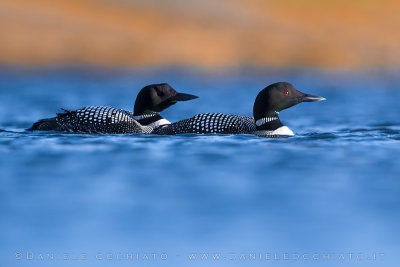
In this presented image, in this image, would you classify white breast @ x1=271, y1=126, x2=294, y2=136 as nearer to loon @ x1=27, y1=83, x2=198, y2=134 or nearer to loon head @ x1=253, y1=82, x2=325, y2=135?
loon head @ x1=253, y1=82, x2=325, y2=135

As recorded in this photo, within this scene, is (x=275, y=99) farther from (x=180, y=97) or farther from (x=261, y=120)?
(x=180, y=97)

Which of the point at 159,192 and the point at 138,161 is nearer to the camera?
the point at 159,192

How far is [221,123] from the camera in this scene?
22.4 ft

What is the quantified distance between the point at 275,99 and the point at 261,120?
0.23 metres

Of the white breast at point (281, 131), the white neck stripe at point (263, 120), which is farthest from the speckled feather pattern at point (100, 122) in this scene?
the white breast at point (281, 131)

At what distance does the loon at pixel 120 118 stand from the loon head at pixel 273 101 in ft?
2.47

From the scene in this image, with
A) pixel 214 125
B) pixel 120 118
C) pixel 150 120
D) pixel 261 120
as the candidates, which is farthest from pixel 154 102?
pixel 261 120

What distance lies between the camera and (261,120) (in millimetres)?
6918

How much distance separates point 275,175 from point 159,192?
38.1 inches

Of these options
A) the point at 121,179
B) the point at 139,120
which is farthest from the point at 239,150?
the point at 139,120

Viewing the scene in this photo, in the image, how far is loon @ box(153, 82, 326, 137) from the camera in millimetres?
6852

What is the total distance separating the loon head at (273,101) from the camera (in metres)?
6.87

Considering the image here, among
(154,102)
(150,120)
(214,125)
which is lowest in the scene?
(214,125)

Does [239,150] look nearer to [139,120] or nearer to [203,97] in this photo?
[139,120]
